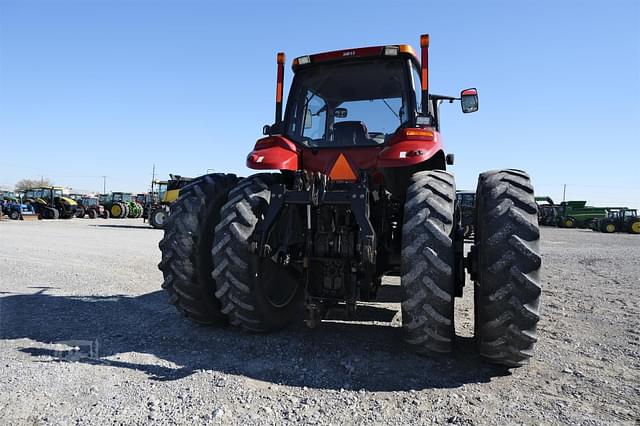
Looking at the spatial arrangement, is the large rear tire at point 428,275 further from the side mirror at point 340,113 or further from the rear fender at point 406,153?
the side mirror at point 340,113

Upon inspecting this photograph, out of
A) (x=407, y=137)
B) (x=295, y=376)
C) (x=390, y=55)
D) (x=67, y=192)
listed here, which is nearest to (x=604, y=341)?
(x=407, y=137)

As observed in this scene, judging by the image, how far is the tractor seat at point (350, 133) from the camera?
4.23m

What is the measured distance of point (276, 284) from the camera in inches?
163

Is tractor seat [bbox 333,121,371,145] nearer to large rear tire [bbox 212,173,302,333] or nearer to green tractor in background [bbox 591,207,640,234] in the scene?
large rear tire [bbox 212,173,302,333]

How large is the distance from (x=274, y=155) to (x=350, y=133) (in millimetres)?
864

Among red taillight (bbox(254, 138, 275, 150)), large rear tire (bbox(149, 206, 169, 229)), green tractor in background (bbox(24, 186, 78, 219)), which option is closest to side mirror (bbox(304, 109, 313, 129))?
red taillight (bbox(254, 138, 275, 150))

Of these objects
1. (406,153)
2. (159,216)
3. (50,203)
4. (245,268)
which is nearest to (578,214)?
(159,216)

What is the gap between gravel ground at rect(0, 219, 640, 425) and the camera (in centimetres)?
253

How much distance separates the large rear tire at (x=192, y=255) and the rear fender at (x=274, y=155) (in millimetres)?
624

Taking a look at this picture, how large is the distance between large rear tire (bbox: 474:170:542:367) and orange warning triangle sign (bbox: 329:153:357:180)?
1182mm

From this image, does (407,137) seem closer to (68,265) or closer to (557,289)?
(557,289)

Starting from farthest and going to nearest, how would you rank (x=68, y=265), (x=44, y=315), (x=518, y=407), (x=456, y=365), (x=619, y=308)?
(x=68, y=265)
(x=619, y=308)
(x=44, y=315)
(x=456, y=365)
(x=518, y=407)

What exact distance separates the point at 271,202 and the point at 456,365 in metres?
1.99

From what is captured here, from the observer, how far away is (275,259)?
367 centimetres
